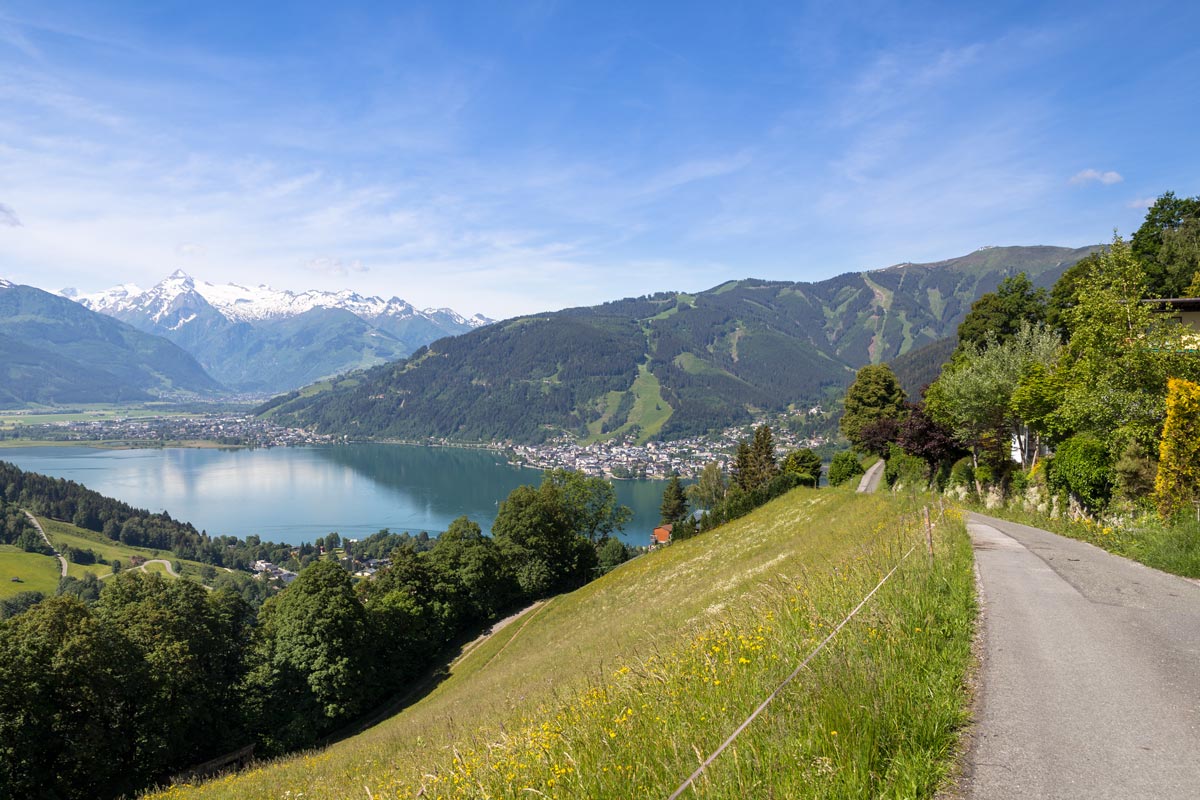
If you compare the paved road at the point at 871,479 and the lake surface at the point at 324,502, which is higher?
the paved road at the point at 871,479

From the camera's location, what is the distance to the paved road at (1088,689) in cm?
398

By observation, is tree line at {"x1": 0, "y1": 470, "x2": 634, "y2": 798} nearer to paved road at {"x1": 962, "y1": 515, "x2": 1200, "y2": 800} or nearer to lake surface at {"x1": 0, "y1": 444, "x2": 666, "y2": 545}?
paved road at {"x1": 962, "y1": 515, "x2": 1200, "y2": 800}

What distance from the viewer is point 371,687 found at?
35125 mm

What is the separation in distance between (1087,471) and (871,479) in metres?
27.9

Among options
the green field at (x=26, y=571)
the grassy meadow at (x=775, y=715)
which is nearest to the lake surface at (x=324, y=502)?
the green field at (x=26, y=571)

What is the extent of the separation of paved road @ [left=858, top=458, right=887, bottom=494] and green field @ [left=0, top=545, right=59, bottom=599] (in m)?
107

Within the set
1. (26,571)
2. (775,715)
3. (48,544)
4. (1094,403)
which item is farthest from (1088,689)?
(48,544)

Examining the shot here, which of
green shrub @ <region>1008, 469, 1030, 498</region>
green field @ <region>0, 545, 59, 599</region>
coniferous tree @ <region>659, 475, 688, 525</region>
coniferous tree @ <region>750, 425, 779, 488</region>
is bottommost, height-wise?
green field @ <region>0, 545, 59, 599</region>

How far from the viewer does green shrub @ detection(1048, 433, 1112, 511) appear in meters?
18.2

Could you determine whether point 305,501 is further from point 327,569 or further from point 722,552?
point 722,552

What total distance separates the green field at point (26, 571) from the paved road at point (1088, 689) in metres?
114

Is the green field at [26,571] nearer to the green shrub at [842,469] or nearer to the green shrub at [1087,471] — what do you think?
the green shrub at [842,469]

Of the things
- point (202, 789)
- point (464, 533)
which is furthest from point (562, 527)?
point (202, 789)

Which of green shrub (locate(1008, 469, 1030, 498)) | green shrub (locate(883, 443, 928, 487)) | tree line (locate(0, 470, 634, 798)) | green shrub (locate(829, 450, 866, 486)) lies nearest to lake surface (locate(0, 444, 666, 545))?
tree line (locate(0, 470, 634, 798))
